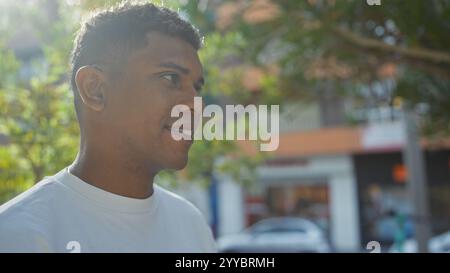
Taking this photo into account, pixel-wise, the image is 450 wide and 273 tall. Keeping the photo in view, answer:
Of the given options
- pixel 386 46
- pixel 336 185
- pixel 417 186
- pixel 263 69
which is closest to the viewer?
pixel 386 46

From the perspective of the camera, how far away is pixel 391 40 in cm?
314

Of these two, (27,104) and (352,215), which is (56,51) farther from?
(352,215)

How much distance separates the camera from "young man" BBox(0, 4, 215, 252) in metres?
1.07

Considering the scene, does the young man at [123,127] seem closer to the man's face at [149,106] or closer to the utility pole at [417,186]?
the man's face at [149,106]

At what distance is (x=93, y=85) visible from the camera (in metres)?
1.09

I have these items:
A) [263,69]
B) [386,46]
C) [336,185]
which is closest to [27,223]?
[386,46]

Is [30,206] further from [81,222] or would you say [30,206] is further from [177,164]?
[177,164]

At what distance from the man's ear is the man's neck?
97 mm

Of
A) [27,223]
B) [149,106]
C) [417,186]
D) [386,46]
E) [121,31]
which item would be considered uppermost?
[417,186]

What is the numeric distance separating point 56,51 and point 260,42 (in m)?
1.27

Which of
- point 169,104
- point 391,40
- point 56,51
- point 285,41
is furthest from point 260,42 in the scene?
point 169,104

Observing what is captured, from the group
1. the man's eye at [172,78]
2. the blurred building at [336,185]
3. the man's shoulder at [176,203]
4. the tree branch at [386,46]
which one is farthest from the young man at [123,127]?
the blurred building at [336,185]

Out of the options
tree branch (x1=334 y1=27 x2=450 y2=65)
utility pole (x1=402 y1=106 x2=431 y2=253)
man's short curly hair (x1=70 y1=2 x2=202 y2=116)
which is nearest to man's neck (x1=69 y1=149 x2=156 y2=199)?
man's short curly hair (x1=70 y1=2 x2=202 y2=116)

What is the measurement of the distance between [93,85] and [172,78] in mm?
149
